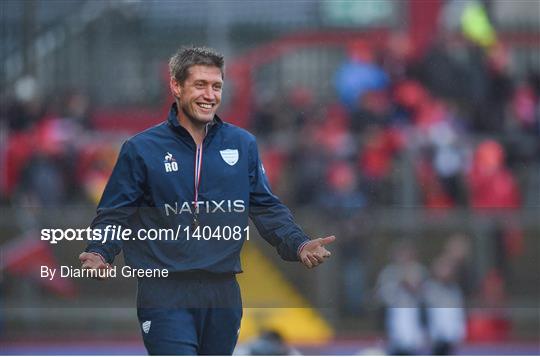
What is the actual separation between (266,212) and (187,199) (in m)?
0.29

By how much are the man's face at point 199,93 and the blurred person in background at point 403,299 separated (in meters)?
3.74

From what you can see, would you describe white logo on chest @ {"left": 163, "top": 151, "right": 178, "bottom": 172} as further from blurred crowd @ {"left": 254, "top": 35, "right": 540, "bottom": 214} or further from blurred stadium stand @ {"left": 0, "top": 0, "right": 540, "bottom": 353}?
blurred crowd @ {"left": 254, "top": 35, "right": 540, "bottom": 214}

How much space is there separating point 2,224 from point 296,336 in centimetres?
199

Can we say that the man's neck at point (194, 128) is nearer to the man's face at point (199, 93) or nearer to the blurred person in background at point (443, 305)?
the man's face at point (199, 93)

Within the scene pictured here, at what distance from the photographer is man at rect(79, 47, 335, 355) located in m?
4.58

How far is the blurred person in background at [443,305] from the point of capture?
8.28m

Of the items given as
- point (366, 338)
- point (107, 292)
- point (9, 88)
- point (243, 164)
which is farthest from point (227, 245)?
point (366, 338)

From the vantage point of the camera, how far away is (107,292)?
742 cm

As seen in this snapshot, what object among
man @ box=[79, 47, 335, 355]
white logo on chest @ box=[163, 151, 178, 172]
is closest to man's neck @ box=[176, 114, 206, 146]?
man @ box=[79, 47, 335, 355]

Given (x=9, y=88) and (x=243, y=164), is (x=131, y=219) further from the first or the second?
(x=9, y=88)

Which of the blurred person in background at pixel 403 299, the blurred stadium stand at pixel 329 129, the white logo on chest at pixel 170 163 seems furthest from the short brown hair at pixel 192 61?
the blurred person in background at pixel 403 299

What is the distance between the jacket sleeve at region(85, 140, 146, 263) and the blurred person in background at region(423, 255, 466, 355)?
397 centimetres

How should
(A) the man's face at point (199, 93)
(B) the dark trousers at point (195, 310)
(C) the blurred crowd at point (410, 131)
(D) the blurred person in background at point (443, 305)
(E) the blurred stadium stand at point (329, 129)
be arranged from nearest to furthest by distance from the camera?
(B) the dark trousers at point (195, 310)
(A) the man's face at point (199, 93)
(E) the blurred stadium stand at point (329, 129)
(C) the blurred crowd at point (410, 131)
(D) the blurred person in background at point (443, 305)

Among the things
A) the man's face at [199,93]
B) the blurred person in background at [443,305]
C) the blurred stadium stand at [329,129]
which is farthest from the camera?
the blurred person in background at [443,305]
